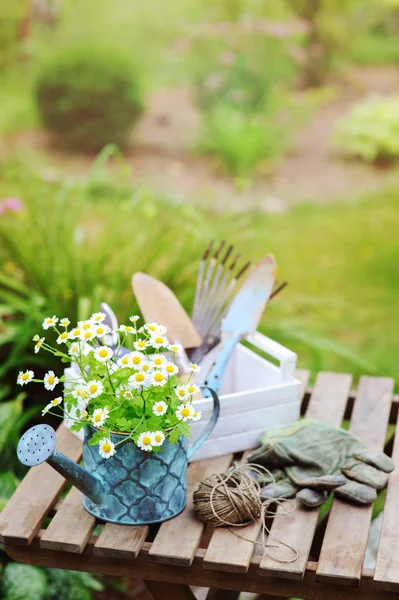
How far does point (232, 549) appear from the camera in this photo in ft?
4.66

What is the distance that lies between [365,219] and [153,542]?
183 inches

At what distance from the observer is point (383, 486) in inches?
64.0

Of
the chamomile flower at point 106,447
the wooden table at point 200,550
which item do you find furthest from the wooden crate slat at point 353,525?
the chamomile flower at point 106,447

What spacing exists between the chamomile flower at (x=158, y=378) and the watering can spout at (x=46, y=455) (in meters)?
0.19

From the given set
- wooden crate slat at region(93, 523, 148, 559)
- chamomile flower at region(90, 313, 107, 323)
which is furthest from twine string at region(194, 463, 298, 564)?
chamomile flower at region(90, 313, 107, 323)

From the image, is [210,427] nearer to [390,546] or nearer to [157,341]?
[157,341]

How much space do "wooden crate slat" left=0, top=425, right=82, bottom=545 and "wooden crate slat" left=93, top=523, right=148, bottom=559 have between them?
0.13 meters

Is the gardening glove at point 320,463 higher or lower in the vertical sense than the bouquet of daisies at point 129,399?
lower

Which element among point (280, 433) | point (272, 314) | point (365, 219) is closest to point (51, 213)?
point (272, 314)

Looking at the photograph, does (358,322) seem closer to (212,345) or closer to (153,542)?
(212,345)

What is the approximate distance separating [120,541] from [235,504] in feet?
0.70

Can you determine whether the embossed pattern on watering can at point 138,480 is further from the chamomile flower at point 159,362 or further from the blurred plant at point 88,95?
the blurred plant at point 88,95

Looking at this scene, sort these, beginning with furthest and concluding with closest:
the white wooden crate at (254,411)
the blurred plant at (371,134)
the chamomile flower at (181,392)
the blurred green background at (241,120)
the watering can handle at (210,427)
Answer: the blurred plant at (371,134) → the blurred green background at (241,120) → the white wooden crate at (254,411) → the watering can handle at (210,427) → the chamomile flower at (181,392)

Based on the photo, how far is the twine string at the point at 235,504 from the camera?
149 cm
